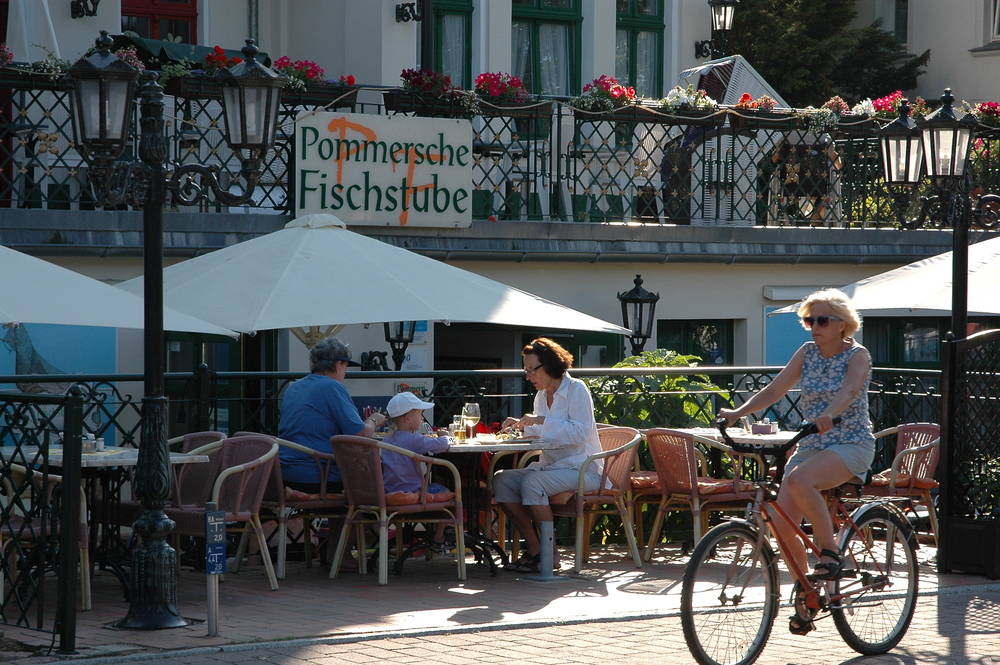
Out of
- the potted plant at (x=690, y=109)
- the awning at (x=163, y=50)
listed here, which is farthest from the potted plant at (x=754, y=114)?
the awning at (x=163, y=50)

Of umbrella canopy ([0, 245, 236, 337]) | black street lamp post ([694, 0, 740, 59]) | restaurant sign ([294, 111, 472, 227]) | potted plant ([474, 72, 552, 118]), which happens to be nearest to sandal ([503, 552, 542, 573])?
umbrella canopy ([0, 245, 236, 337])

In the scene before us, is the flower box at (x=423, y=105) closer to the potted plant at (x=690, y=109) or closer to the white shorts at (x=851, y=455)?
the potted plant at (x=690, y=109)

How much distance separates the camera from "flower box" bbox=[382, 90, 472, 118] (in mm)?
13680

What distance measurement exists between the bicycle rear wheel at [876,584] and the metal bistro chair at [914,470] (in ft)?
10.8

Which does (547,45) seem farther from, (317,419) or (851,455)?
(851,455)

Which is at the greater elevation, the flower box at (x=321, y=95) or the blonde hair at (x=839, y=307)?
the flower box at (x=321, y=95)

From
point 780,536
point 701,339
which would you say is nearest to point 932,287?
point 701,339

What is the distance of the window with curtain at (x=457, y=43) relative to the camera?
17.0m

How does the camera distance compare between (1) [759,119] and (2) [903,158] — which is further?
(1) [759,119]

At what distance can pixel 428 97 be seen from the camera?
45.1 feet

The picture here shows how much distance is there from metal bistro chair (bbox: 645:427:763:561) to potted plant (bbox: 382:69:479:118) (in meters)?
5.24

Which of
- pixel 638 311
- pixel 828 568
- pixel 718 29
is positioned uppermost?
pixel 718 29

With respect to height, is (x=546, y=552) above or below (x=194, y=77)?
below

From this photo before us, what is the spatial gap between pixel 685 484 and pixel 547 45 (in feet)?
30.7
